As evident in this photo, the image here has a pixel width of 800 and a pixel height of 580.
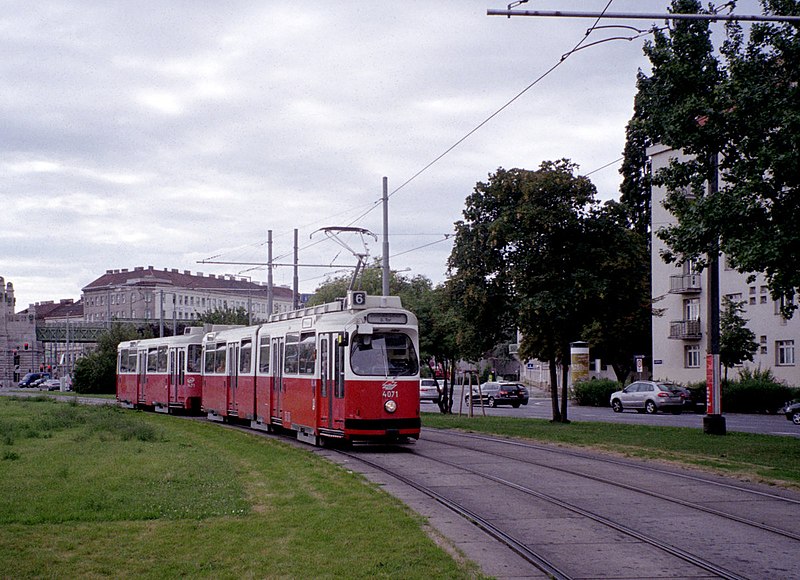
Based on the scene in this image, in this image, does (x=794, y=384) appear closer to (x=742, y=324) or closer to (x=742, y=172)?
(x=742, y=324)

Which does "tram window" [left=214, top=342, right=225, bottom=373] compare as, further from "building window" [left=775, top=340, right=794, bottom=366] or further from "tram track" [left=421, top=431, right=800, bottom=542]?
"building window" [left=775, top=340, right=794, bottom=366]

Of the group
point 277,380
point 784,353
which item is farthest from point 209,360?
point 784,353

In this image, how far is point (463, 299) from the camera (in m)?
29.5

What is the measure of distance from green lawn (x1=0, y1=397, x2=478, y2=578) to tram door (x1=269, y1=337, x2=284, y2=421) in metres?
5.69

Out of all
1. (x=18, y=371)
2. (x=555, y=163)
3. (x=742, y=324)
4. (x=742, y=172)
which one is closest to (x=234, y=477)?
(x=742, y=172)

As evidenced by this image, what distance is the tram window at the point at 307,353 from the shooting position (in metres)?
21.7

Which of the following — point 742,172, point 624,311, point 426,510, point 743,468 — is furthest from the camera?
point 624,311

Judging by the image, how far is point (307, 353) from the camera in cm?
2220

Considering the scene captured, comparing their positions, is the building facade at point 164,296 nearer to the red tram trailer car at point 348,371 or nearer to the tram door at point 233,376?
the tram door at point 233,376

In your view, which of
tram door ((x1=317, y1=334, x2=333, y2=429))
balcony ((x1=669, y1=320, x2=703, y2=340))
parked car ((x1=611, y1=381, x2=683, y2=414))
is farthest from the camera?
balcony ((x1=669, y1=320, x2=703, y2=340))

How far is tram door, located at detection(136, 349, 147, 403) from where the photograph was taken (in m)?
42.4

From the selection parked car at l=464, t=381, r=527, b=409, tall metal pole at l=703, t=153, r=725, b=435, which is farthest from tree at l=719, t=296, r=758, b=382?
tall metal pole at l=703, t=153, r=725, b=435

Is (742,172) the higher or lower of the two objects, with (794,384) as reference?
higher

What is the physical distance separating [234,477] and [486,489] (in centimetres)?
382
